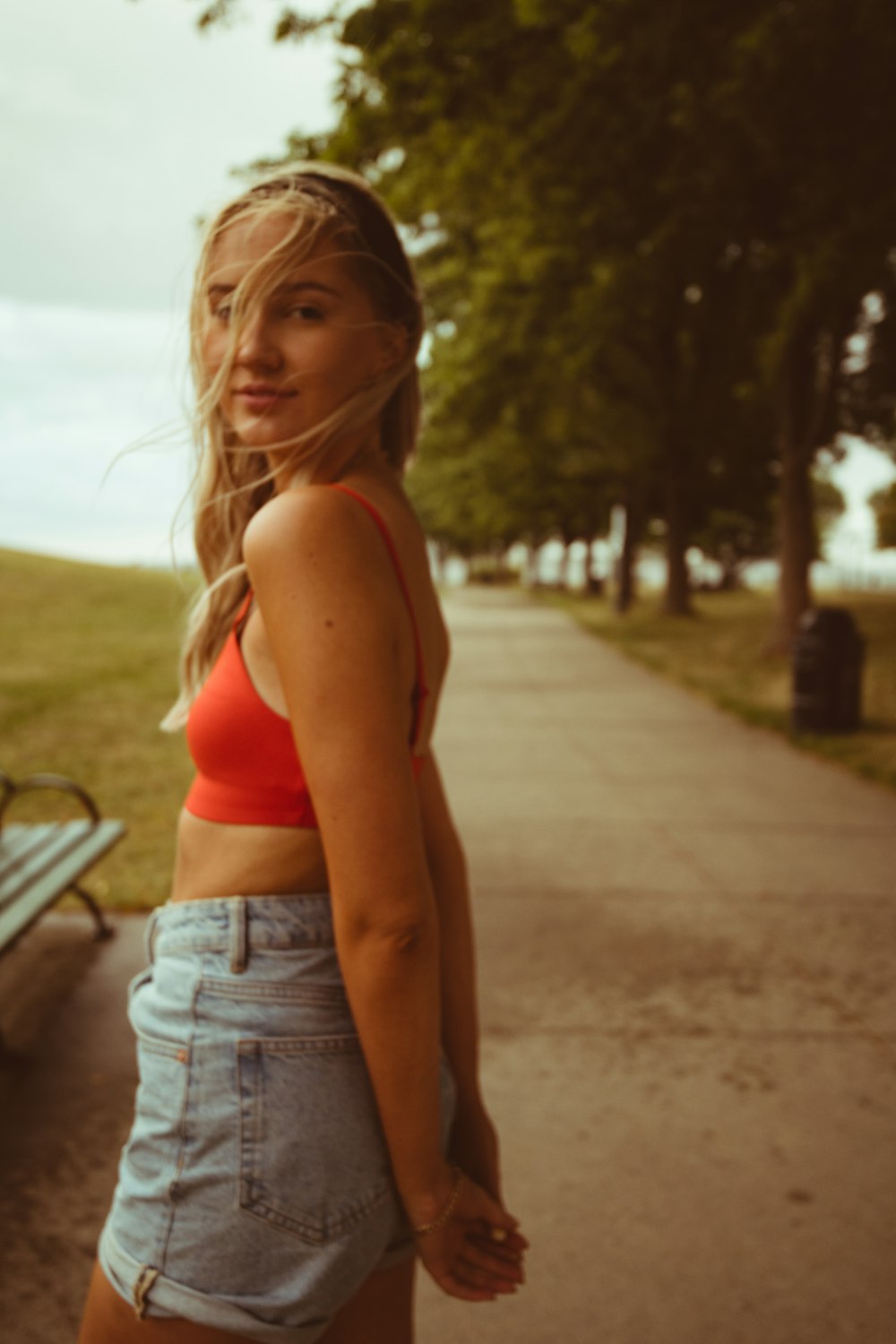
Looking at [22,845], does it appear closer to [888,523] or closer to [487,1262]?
[487,1262]

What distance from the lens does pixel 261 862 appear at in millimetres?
1300

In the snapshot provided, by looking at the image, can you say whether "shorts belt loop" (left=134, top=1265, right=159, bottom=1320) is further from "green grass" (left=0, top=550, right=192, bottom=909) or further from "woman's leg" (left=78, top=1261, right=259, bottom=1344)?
"green grass" (left=0, top=550, right=192, bottom=909)

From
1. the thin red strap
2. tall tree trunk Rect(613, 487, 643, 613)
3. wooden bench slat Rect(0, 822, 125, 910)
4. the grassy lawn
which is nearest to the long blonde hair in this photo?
the thin red strap

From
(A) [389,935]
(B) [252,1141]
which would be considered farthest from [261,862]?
(B) [252,1141]

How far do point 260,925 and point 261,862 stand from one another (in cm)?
7

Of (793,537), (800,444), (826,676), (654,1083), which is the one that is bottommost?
(654,1083)

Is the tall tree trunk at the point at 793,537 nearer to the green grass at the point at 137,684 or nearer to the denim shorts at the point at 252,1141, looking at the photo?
the green grass at the point at 137,684

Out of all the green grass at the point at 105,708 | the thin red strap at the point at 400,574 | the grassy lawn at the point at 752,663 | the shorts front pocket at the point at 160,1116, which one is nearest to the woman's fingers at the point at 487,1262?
the shorts front pocket at the point at 160,1116

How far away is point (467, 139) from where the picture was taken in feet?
31.1

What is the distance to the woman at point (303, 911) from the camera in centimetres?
121

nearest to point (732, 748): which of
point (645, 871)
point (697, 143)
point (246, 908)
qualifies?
point (645, 871)

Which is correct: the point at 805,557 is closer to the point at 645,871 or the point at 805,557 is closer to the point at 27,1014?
the point at 645,871

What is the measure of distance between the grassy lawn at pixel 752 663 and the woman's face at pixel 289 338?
756 centimetres

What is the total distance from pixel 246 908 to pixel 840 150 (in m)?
11.2
